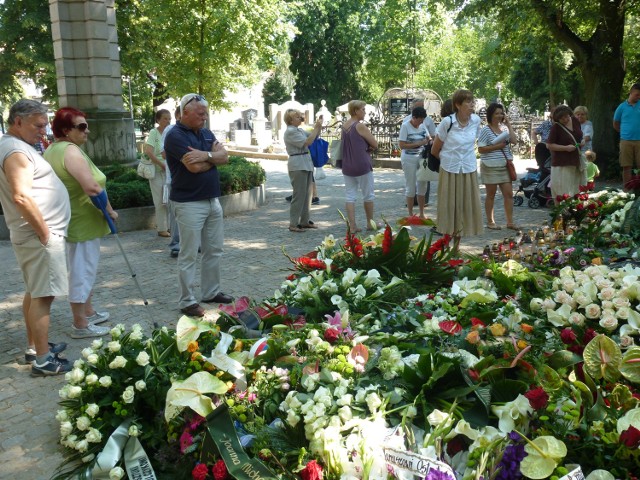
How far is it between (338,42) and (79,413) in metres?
52.9

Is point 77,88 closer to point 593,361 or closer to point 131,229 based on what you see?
point 131,229

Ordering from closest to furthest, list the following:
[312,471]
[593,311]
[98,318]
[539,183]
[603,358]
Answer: [312,471], [603,358], [593,311], [98,318], [539,183]

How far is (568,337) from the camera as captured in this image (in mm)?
3256

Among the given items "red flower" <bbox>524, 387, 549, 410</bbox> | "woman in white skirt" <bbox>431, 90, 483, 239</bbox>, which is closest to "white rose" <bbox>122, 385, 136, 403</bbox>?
"red flower" <bbox>524, 387, 549, 410</bbox>

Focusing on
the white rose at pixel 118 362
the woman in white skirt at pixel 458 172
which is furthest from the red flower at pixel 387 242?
the woman in white skirt at pixel 458 172

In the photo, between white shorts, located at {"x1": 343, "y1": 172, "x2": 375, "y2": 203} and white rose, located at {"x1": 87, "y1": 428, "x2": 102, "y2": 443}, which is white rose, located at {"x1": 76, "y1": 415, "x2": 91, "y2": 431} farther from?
white shorts, located at {"x1": 343, "y1": 172, "x2": 375, "y2": 203}

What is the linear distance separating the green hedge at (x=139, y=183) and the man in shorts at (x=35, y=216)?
603 cm

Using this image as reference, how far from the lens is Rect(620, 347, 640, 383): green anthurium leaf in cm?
285

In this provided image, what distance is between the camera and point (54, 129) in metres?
5.36

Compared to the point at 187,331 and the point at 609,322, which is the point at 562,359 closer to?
the point at 609,322

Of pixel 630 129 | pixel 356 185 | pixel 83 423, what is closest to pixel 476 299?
pixel 83 423

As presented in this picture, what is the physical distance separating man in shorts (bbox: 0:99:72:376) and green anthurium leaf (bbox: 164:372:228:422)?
1.90 m

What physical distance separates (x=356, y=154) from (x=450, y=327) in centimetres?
576

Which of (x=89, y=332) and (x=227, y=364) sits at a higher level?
(x=227, y=364)
